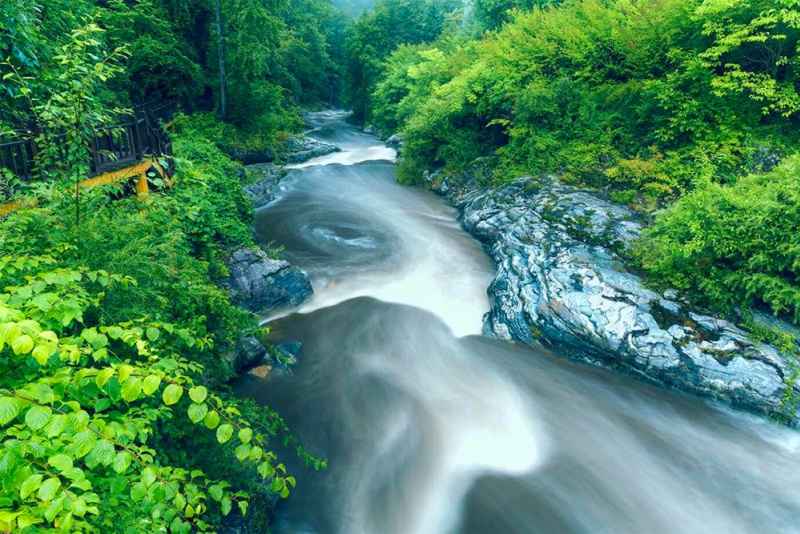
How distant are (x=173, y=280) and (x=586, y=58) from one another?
48.8 feet

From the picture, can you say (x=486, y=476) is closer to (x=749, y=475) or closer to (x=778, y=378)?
(x=749, y=475)

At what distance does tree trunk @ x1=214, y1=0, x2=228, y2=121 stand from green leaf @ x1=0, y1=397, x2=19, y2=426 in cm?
1984

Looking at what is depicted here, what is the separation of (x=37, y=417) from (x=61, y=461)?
22 centimetres

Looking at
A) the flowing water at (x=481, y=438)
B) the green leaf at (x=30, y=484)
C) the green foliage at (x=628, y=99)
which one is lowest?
the flowing water at (x=481, y=438)

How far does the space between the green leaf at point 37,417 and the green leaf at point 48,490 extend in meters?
0.24

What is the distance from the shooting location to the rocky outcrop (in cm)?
692

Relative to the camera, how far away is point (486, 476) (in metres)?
6.14

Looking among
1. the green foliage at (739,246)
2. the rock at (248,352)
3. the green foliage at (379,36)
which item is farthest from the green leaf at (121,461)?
the green foliage at (379,36)

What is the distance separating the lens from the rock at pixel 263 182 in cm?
1554

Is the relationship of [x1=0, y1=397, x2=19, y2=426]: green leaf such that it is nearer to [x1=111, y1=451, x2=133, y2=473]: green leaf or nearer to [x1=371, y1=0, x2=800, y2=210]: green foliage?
[x1=111, y1=451, x2=133, y2=473]: green leaf

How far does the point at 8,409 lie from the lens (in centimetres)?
159

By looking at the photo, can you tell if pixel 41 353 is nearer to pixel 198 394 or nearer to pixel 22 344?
pixel 22 344

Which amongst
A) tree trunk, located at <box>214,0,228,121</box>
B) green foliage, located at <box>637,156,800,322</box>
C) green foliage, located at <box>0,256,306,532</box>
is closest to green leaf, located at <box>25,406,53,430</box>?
green foliage, located at <box>0,256,306,532</box>

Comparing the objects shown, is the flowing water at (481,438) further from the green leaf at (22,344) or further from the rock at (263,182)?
the rock at (263,182)
